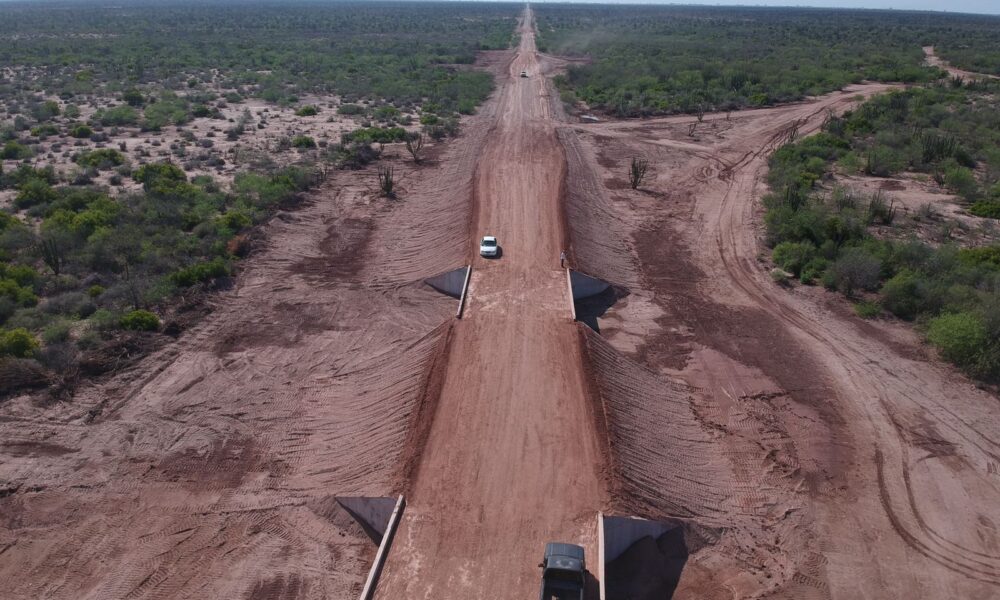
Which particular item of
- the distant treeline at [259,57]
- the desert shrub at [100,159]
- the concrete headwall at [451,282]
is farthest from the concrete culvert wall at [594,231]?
the desert shrub at [100,159]

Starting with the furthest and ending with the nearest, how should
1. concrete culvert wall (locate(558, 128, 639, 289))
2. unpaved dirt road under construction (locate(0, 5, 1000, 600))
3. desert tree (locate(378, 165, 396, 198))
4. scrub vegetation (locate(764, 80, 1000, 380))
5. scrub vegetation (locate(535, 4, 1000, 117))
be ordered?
scrub vegetation (locate(535, 4, 1000, 117)), desert tree (locate(378, 165, 396, 198)), concrete culvert wall (locate(558, 128, 639, 289)), scrub vegetation (locate(764, 80, 1000, 380)), unpaved dirt road under construction (locate(0, 5, 1000, 600))

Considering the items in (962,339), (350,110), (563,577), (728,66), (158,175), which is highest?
(728,66)

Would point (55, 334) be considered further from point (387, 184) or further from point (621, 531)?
point (621, 531)

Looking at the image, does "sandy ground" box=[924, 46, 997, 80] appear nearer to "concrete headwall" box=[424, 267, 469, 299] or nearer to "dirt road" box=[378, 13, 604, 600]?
"dirt road" box=[378, 13, 604, 600]

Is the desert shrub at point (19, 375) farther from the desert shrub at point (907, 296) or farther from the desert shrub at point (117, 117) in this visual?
the desert shrub at point (117, 117)

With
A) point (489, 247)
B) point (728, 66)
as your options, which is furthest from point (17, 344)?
point (728, 66)

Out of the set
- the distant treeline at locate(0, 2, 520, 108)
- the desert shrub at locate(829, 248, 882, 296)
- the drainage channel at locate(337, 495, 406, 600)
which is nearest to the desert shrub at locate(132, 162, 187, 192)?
the distant treeline at locate(0, 2, 520, 108)

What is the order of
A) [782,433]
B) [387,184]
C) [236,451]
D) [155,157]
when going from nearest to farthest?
[236,451]
[782,433]
[387,184]
[155,157]

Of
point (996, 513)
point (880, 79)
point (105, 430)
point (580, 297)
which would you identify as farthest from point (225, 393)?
point (880, 79)
